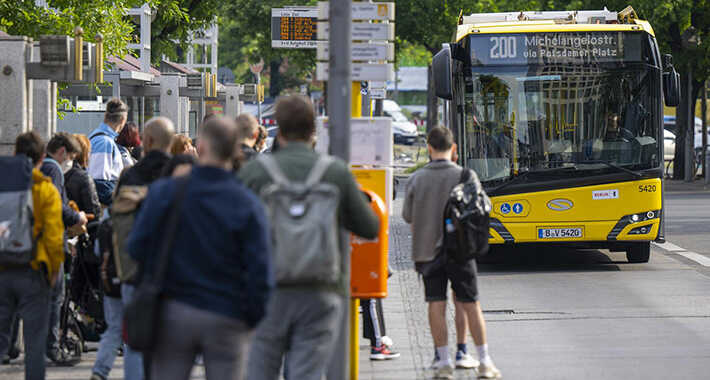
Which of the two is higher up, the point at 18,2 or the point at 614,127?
the point at 18,2

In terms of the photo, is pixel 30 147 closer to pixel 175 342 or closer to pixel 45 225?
pixel 45 225

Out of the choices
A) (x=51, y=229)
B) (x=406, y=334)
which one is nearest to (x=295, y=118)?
(x=51, y=229)

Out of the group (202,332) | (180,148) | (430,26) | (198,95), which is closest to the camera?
(202,332)

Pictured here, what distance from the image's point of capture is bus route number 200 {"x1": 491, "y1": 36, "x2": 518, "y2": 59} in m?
14.0

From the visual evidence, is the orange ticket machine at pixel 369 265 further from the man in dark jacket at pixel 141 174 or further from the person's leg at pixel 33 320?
the person's leg at pixel 33 320

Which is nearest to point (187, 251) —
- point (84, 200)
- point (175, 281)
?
point (175, 281)

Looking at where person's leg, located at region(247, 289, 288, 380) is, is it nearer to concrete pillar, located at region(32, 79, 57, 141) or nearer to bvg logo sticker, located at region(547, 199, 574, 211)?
concrete pillar, located at region(32, 79, 57, 141)

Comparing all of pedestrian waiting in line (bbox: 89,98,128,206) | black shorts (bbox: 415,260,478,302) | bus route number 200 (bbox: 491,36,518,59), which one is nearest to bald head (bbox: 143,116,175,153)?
black shorts (bbox: 415,260,478,302)

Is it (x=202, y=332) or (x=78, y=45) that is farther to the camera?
(x=78, y=45)

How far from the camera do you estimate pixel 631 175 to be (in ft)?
45.3

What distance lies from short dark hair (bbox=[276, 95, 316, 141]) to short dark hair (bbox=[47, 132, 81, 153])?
10.2 feet

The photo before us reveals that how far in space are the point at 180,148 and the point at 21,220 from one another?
4.18 ft

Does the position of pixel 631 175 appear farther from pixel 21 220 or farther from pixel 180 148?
pixel 21 220

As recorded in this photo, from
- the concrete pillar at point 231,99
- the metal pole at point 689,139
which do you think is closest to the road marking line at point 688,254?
the concrete pillar at point 231,99
